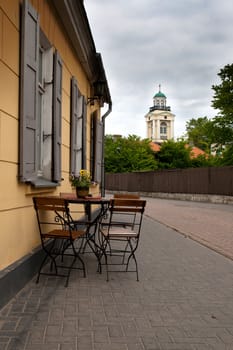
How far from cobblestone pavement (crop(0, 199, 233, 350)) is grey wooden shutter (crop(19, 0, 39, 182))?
137cm

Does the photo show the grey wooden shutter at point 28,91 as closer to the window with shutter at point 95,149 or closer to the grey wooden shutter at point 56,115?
the grey wooden shutter at point 56,115

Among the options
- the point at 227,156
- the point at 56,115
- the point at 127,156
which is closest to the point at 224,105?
the point at 227,156

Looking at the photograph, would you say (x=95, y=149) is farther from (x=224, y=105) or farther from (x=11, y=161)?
(x=224, y=105)

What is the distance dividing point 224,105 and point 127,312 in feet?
80.5

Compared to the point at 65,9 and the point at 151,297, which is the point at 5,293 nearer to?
the point at 151,297

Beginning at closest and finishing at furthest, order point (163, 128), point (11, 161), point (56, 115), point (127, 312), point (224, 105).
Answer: point (127, 312) < point (11, 161) < point (56, 115) < point (224, 105) < point (163, 128)

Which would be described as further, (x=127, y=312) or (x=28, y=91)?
(x=28, y=91)

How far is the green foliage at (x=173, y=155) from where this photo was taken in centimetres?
4906

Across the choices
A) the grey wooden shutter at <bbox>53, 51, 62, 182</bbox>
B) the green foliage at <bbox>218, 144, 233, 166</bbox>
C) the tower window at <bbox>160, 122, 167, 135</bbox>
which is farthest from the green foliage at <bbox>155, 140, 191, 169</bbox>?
the tower window at <bbox>160, 122, 167, 135</bbox>

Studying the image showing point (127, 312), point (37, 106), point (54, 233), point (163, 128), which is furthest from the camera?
point (163, 128)

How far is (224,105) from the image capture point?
26484 mm

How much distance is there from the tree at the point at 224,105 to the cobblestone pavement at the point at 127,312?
22102 millimetres

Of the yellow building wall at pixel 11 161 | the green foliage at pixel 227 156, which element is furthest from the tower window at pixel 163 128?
the yellow building wall at pixel 11 161

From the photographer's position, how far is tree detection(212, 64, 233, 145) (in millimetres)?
26188
